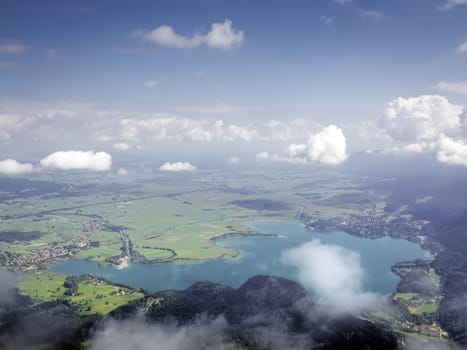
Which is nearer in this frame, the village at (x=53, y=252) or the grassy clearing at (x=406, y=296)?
the grassy clearing at (x=406, y=296)

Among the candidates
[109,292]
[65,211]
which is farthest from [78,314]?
[65,211]

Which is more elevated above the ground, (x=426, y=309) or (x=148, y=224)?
(x=148, y=224)

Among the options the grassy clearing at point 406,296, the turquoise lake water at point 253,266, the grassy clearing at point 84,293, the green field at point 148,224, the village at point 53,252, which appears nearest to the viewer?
the grassy clearing at point 84,293

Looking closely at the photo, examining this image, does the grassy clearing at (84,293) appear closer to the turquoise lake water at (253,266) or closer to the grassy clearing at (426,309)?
the turquoise lake water at (253,266)

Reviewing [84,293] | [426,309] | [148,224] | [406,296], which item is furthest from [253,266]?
[148,224]

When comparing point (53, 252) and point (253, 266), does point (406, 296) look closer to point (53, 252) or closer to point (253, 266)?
point (253, 266)

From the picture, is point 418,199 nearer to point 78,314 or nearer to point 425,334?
point 425,334

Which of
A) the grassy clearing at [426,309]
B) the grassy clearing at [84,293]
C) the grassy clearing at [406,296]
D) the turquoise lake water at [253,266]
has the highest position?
the grassy clearing at [84,293]

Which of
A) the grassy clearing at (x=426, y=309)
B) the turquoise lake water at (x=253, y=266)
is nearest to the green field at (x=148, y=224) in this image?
the turquoise lake water at (x=253, y=266)

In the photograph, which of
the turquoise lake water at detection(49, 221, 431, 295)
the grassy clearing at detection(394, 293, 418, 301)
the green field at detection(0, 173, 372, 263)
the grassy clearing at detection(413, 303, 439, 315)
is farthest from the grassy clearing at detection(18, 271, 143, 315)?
the grassy clearing at detection(413, 303, 439, 315)
